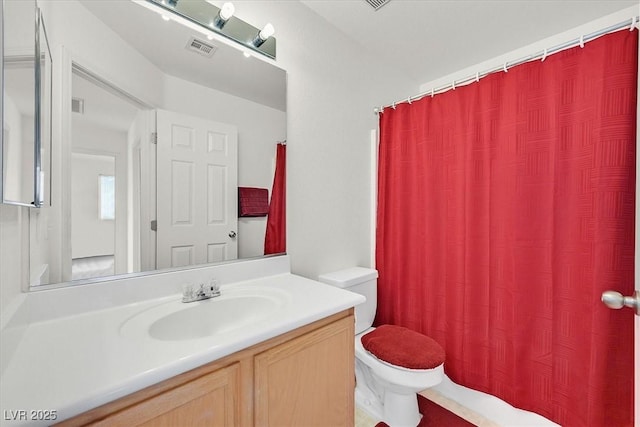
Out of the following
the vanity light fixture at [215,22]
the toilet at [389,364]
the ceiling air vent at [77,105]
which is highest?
the vanity light fixture at [215,22]

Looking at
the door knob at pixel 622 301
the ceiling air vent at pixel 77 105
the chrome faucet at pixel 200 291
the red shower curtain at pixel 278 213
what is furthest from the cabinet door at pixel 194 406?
→ the door knob at pixel 622 301

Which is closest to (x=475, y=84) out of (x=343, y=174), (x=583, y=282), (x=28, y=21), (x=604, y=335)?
(x=343, y=174)

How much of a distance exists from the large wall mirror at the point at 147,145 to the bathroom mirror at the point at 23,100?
3.8 inches

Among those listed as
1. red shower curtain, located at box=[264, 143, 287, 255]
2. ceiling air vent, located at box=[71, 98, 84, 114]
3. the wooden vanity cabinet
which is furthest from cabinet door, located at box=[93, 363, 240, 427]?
ceiling air vent, located at box=[71, 98, 84, 114]

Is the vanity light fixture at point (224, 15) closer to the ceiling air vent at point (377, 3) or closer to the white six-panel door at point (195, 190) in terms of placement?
the white six-panel door at point (195, 190)

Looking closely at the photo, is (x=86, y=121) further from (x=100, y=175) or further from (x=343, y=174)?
(x=343, y=174)

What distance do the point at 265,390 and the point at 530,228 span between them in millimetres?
1384

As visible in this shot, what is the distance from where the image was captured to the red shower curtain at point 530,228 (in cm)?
111

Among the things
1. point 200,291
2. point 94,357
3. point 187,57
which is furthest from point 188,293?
point 187,57

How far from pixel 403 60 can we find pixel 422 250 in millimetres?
1430

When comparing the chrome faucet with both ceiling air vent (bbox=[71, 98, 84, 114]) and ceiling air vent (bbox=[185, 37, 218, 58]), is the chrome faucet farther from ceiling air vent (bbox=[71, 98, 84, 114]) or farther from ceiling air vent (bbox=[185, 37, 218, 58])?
ceiling air vent (bbox=[185, 37, 218, 58])

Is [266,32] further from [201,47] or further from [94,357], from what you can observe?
[94,357]

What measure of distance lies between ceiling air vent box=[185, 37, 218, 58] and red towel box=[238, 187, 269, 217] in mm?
619

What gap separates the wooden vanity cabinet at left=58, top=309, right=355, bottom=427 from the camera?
600mm
